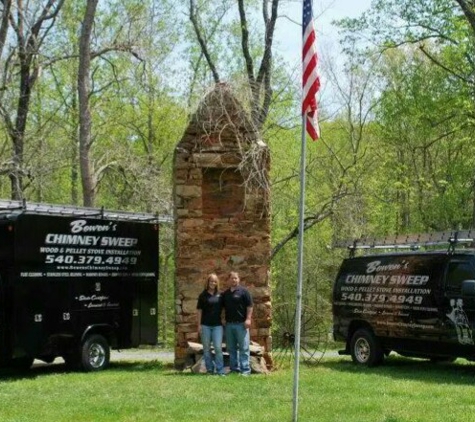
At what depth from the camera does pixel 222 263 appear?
1579cm

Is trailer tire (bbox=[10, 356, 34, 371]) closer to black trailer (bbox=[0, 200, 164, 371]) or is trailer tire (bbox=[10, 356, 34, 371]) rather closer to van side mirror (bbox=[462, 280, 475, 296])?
black trailer (bbox=[0, 200, 164, 371])

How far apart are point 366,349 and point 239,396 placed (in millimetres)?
5837

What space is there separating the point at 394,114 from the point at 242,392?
24447mm

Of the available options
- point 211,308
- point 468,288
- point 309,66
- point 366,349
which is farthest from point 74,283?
point 309,66

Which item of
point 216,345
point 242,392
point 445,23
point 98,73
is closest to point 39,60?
point 98,73

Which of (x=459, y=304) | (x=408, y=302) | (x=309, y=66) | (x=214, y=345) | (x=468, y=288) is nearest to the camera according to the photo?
(x=309, y=66)

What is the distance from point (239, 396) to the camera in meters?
11.6

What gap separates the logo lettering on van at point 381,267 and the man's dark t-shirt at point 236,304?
10.8ft

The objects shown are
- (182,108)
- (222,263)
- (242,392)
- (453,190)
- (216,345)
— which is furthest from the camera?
(453,190)

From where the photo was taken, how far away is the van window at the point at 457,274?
47.0 feet

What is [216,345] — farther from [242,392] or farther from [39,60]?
[39,60]

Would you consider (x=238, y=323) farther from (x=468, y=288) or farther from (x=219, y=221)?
(x=468, y=288)

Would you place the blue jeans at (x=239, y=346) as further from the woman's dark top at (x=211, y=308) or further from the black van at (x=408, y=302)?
A: the black van at (x=408, y=302)

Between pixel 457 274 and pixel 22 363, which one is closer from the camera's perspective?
pixel 457 274
